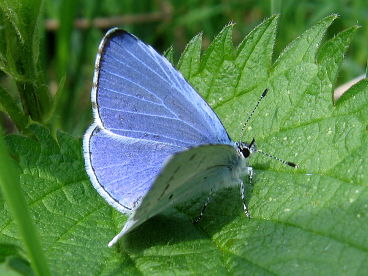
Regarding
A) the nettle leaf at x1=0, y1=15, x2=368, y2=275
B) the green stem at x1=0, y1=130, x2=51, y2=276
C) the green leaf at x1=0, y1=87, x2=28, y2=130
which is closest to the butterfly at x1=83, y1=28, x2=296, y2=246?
the nettle leaf at x1=0, y1=15, x2=368, y2=275

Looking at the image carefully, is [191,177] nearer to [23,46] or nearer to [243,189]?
[243,189]

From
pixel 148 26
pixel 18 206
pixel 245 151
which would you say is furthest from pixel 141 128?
pixel 148 26

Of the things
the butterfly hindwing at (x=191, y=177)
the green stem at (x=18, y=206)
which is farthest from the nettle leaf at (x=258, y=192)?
the green stem at (x=18, y=206)

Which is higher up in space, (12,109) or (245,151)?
(12,109)

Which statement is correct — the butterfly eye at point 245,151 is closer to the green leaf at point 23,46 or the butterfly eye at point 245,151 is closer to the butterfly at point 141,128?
the butterfly at point 141,128

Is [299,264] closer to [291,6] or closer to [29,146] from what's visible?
[29,146]

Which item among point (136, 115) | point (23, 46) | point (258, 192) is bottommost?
point (258, 192)

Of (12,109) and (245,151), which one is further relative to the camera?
(12,109)

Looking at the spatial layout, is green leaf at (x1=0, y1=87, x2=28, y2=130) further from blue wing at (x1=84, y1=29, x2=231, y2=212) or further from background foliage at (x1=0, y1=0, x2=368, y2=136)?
background foliage at (x1=0, y1=0, x2=368, y2=136)
